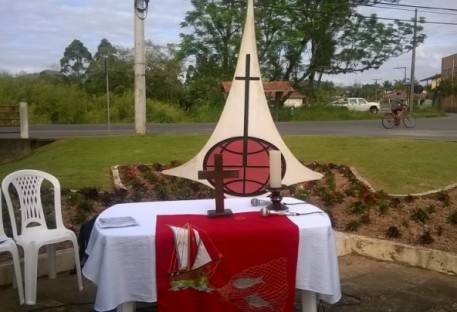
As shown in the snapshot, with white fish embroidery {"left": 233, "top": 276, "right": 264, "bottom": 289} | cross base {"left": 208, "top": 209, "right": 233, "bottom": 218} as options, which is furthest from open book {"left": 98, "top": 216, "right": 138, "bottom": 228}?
white fish embroidery {"left": 233, "top": 276, "right": 264, "bottom": 289}

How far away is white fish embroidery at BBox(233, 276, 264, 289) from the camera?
10.4 ft

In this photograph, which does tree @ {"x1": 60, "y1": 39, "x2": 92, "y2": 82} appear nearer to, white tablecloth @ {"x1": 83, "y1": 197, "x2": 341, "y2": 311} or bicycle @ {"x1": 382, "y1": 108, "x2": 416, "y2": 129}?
bicycle @ {"x1": 382, "y1": 108, "x2": 416, "y2": 129}

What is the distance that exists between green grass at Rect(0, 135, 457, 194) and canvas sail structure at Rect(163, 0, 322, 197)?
2.91m

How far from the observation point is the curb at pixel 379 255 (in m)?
4.74

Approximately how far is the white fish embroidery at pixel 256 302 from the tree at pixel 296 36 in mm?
31964

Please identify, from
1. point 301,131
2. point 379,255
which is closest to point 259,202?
point 379,255

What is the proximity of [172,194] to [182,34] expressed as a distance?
31707 mm

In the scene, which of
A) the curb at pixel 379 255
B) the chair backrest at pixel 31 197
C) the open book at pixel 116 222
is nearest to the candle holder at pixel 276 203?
the open book at pixel 116 222

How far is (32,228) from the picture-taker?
457 centimetres

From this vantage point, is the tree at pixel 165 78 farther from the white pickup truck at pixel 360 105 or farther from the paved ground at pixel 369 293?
the paved ground at pixel 369 293

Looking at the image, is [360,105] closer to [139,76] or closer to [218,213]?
[139,76]

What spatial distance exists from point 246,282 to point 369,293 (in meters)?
1.77

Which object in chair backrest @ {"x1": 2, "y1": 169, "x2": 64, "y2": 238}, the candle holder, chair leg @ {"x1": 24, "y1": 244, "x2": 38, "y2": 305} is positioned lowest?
chair leg @ {"x1": 24, "y1": 244, "x2": 38, "y2": 305}

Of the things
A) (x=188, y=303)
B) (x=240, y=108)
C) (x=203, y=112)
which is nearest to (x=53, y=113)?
(x=203, y=112)
